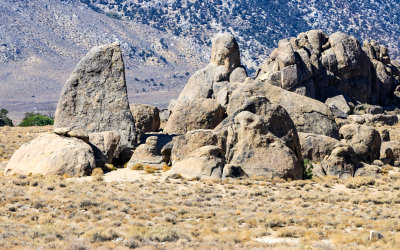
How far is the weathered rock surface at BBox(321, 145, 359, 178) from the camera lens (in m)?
29.1

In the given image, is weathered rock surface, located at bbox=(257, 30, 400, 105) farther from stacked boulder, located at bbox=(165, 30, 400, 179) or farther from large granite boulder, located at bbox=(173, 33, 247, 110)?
large granite boulder, located at bbox=(173, 33, 247, 110)

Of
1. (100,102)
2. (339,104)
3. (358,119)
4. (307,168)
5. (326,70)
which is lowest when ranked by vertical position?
(307,168)

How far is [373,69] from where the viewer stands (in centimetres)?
7094

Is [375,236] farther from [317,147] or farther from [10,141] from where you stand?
[10,141]

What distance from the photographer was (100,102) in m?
32.7

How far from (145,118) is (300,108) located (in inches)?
424

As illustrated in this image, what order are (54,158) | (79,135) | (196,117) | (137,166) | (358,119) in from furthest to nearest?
(358,119) < (196,117) < (137,166) < (79,135) < (54,158)

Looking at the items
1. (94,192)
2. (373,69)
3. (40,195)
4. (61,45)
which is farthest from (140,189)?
(61,45)

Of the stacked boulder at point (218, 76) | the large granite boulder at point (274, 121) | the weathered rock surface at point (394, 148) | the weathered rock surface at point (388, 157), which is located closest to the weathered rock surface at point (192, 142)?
the large granite boulder at point (274, 121)

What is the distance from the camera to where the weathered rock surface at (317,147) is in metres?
31.9

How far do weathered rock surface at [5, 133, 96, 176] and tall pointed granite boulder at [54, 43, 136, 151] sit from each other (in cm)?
362

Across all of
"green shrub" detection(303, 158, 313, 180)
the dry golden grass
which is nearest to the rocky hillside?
the dry golden grass

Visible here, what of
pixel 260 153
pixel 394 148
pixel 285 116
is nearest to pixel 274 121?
pixel 285 116

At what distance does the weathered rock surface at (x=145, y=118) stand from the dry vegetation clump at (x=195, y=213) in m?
14.0
